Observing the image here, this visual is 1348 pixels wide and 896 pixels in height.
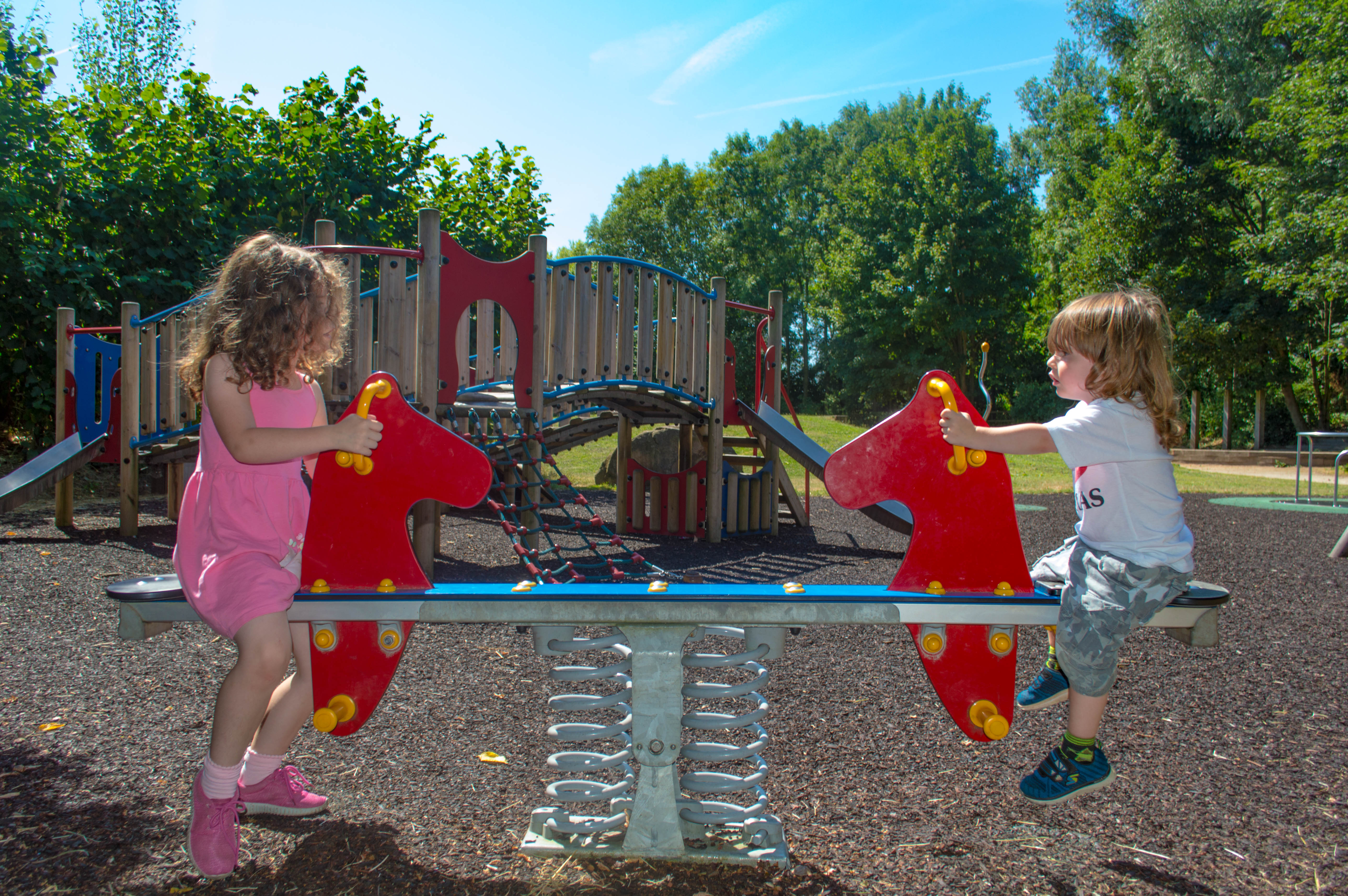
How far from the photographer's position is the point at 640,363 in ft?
24.7

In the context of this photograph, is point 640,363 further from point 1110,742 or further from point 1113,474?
point 1113,474

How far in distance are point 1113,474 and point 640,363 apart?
5695 millimetres

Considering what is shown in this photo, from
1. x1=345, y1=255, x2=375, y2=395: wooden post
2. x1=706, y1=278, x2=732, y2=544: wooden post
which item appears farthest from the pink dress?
x1=706, y1=278, x2=732, y2=544: wooden post

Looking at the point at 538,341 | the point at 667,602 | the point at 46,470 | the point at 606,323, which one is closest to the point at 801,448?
the point at 606,323

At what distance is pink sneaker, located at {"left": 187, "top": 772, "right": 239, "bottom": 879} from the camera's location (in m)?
2.00

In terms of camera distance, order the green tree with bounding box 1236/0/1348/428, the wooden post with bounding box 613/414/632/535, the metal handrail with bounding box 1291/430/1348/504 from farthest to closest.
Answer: the green tree with bounding box 1236/0/1348/428, the metal handrail with bounding box 1291/430/1348/504, the wooden post with bounding box 613/414/632/535

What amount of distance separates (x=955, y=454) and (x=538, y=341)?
4.73 metres

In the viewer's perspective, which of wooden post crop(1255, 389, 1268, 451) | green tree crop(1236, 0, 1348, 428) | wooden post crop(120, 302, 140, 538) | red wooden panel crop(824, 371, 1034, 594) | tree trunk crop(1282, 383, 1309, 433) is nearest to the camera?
red wooden panel crop(824, 371, 1034, 594)

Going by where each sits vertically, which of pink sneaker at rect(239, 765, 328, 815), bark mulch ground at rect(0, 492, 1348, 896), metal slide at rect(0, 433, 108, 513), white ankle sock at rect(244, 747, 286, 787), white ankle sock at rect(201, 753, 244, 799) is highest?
metal slide at rect(0, 433, 108, 513)

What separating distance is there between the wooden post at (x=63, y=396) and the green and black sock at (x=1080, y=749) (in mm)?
9037

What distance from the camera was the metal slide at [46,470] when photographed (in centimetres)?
729

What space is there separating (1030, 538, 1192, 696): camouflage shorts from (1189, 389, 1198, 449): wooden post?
25688mm

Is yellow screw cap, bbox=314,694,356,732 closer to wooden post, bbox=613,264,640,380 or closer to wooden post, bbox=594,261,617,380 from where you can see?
wooden post, bbox=594,261,617,380

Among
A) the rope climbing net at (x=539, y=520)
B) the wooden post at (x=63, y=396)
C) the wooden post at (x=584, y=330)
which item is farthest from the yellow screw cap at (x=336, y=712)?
the wooden post at (x=63, y=396)
